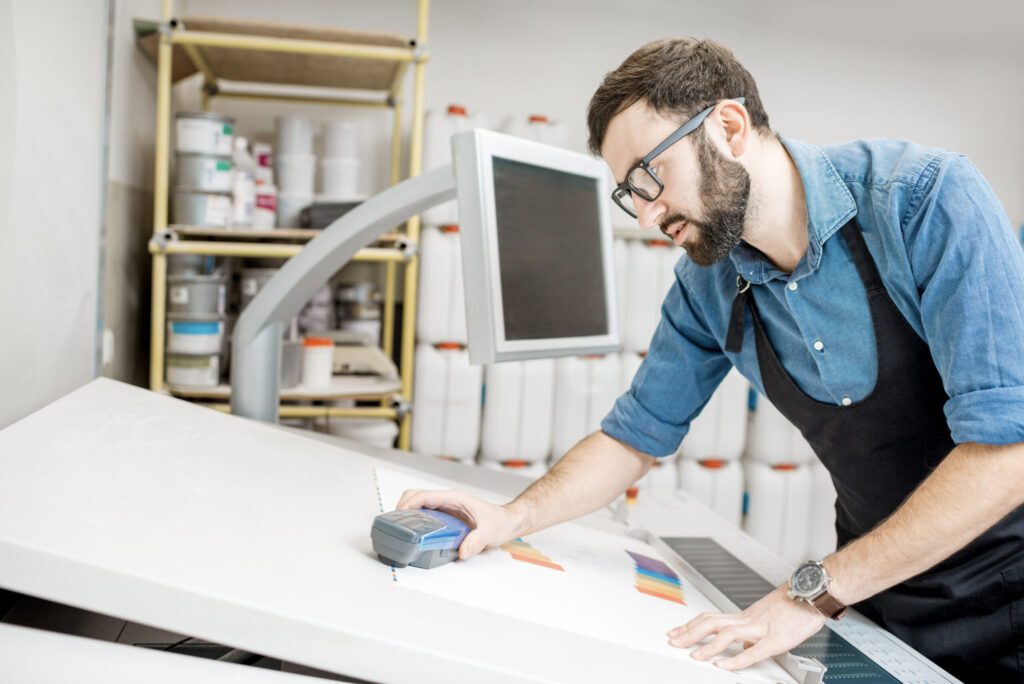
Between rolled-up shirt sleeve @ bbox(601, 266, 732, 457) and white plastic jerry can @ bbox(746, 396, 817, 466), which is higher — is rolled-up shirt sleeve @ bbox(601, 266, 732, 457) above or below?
above

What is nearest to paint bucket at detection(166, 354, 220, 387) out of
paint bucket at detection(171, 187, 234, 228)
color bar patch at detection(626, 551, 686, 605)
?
paint bucket at detection(171, 187, 234, 228)

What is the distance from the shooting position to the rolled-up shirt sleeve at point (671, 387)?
1.31 meters

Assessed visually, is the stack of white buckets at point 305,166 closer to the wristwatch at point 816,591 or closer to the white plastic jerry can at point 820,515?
the white plastic jerry can at point 820,515

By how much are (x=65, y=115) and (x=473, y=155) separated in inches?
25.5

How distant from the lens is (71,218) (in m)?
1.30

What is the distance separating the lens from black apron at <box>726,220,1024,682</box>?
1077mm

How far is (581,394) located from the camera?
2932 millimetres

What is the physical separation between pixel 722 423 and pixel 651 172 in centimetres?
208

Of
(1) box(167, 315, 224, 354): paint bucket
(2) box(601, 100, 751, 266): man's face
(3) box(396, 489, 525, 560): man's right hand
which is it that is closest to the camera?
(3) box(396, 489, 525, 560): man's right hand

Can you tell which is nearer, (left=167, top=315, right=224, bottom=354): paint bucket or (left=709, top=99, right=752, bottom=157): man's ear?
(left=709, top=99, right=752, bottom=157): man's ear

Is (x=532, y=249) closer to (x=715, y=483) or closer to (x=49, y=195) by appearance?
(x=49, y=195)

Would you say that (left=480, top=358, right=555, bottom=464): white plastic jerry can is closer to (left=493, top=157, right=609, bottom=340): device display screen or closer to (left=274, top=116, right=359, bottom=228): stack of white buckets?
(left=274, top=116, right=359, bottom=228): stack of white buckets

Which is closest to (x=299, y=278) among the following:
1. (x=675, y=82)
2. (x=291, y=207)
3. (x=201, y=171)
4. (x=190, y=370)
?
(x=675, y=82)

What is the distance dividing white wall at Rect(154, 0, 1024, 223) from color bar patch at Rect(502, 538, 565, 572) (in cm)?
231
